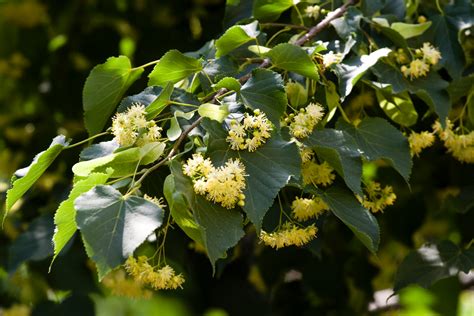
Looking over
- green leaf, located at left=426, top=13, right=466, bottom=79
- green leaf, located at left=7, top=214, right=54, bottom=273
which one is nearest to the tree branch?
green leaf, located at left=426, top=13, right=466, bottom=79

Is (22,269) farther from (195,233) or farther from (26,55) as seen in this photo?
(195,233)

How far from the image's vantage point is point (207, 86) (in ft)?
4.72

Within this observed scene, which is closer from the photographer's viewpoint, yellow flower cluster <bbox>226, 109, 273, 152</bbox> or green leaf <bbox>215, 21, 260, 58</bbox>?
yellow flower cluster <bbox>226, 109, 273, 152</bbox>

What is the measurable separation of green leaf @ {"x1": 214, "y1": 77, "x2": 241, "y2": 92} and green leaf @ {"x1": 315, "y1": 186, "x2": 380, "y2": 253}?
0.72ft

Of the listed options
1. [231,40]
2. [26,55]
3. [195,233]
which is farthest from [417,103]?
[26,55]

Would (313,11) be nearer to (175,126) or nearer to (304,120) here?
(304,120)

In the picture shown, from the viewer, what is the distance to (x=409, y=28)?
1.63 metres

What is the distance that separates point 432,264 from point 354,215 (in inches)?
17.5

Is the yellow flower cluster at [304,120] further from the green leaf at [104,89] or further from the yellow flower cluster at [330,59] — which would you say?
the green leaf at [104,89]

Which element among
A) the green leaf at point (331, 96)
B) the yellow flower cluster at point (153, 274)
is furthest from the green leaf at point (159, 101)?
the green leaf at point (331, 96)

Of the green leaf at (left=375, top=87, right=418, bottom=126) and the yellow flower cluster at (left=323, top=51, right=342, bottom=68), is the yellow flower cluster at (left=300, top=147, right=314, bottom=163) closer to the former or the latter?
the yellow flower cluster at (left=323, top=51, right=342, bottom=68)

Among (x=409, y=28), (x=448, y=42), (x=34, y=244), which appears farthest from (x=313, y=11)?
(x=34, y=244)

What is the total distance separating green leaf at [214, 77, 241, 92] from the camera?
130cm

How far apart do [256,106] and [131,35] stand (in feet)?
6.01
